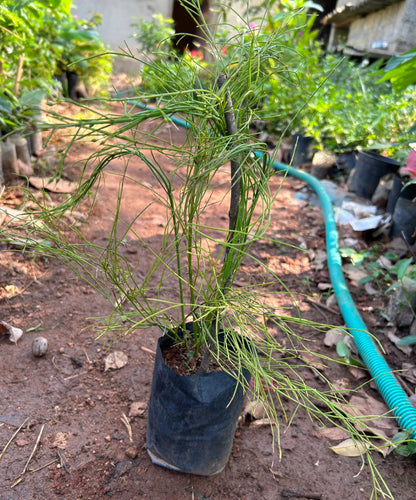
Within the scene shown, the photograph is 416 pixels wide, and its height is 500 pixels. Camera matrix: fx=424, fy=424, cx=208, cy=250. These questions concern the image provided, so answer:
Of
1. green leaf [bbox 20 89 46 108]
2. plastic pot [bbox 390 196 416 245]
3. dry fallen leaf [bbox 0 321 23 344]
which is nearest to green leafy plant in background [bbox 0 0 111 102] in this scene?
green leaf [bbox 20 89 46 108]

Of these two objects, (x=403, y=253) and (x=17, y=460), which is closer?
(x=17, y=460)

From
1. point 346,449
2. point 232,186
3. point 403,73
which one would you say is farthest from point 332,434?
point 403,73

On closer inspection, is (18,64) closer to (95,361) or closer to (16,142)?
(16,142)

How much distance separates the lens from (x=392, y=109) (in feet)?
12.3

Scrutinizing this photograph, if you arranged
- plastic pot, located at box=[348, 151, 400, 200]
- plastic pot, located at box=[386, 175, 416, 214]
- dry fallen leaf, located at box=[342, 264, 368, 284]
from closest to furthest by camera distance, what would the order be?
dry fallen leaf, located at box=[342, 264, 368, 284] → plastic pot, located at box=[386, 175, 416, 214] → plastic pot, located at box=[348, 151, 400, 200]

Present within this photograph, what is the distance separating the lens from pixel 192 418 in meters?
1.26

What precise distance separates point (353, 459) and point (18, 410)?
4.01 ft

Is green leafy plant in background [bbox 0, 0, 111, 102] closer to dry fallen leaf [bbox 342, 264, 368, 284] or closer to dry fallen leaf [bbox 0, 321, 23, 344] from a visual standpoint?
dry fallen leaf [bbox 0, 321, 23, 344]

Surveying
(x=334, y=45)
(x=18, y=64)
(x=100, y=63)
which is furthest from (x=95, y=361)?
(x=334, y=45)

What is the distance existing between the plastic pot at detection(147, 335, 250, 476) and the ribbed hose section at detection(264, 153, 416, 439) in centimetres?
43

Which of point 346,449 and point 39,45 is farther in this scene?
A: point 39,45

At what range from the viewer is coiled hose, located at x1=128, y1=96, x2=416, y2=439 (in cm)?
159

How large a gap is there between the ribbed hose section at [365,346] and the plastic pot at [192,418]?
1.41ft

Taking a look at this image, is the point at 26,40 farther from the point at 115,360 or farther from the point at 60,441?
the point at 60,441
